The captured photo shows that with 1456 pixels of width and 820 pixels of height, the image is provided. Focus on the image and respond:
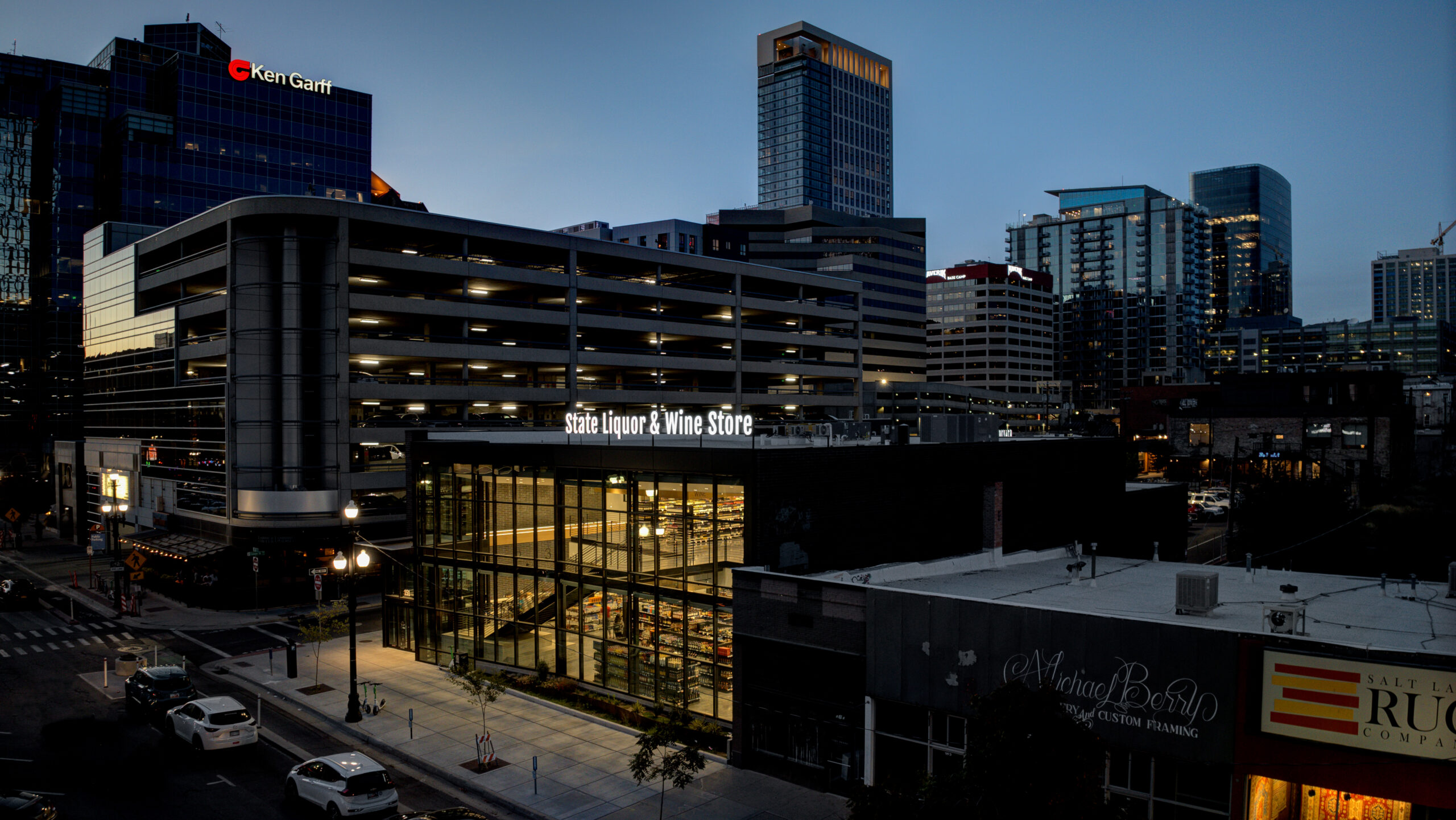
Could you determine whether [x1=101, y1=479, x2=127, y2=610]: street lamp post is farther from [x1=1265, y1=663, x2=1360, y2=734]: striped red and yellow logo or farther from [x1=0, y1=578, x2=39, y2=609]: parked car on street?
[x1=1265, y1=663, x2=1360, y2=734]: striped red and yellow logo

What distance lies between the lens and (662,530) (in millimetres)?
29312

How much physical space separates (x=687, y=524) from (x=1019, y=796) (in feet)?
57.3

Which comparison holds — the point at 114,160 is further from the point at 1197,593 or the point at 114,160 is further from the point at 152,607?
the point at 1197,593

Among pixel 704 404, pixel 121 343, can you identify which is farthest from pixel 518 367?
pixel 121 343

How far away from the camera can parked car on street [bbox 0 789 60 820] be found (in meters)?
19.1

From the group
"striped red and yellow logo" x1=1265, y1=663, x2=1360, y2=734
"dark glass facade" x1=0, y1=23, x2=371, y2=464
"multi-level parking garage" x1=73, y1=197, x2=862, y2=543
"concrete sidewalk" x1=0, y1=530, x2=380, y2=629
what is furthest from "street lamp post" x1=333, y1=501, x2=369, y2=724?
"dark glass facade" x1=0, y1=23, x2=371, y2=464

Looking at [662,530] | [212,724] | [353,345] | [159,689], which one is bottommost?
[159,689]

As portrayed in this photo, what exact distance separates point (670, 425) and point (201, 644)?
27829mm

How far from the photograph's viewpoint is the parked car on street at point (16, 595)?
167 feet

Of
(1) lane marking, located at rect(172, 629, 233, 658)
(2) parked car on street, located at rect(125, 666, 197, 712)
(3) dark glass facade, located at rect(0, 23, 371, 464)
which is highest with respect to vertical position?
(3) dark glass facade, located at rect(0, 23, 371, 464)

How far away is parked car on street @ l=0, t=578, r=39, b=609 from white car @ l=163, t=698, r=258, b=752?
111 ft

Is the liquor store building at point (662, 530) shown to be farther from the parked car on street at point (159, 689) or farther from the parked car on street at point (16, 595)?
the parked car on street at point (16, 595)

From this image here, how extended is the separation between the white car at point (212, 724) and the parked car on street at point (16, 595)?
111ft

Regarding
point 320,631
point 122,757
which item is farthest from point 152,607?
point 122,757
